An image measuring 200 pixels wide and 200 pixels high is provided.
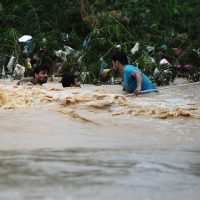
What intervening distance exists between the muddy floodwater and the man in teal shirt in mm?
597

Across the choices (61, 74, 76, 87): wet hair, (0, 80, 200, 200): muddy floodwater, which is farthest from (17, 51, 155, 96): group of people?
(0, 80, 200, 200): muddy floodwater

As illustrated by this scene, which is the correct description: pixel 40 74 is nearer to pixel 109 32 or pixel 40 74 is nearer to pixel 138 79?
pixel 138 79

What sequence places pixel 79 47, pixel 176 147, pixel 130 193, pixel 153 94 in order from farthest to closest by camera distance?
pixel 79 47, pixel 153 94, pixel 176 147, pixel 130 193

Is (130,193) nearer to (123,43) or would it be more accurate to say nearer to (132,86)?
(132,86)

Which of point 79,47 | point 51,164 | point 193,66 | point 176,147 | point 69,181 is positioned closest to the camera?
point 69,181

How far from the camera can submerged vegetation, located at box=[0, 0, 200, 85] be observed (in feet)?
39.1

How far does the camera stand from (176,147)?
11.7 ft

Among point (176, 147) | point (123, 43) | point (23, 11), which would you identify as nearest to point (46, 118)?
point (176, 147)

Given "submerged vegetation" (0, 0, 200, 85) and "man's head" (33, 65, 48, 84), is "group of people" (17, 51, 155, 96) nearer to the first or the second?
"man's head" (33, 65, 48, 84)

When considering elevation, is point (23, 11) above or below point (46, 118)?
above

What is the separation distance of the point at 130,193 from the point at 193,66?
9504 mm

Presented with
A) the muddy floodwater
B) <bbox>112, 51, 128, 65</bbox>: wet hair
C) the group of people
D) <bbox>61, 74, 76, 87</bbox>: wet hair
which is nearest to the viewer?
the muddy floodwater

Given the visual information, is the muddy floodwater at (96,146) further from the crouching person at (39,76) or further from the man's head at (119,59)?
the crouching person at (39,76)

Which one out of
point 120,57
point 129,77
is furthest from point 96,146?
point 120,57
